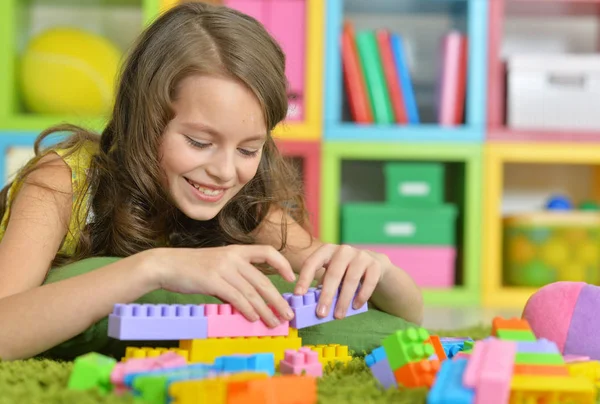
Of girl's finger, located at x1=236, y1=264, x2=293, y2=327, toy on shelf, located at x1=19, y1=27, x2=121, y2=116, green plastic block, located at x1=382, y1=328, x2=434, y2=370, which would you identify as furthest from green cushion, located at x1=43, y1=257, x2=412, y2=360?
toy on shelf, located at x1=19, y1=27, x2=121, y2=116

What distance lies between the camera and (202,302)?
0.93 meters

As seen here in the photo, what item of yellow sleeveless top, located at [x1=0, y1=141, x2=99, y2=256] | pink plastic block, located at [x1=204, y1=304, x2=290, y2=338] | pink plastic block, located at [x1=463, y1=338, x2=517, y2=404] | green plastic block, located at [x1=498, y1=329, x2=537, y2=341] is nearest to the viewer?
pink plastic block, located at [x1=463, y1=338, x2=517, y2=404]

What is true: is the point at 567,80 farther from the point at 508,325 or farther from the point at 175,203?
the point at 508,325

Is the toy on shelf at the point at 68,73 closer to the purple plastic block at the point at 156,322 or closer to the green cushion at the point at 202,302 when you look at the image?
the green cushion at the point at 202,302

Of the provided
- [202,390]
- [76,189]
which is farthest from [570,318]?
[76,189]

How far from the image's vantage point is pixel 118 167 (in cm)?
110

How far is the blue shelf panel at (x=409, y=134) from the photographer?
89.8 inches

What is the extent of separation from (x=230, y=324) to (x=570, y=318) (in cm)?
36

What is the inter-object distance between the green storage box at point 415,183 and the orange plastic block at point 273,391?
68.2 inches

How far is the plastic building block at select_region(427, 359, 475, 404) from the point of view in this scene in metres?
0.56

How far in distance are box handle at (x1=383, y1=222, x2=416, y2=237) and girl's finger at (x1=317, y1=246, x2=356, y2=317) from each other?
56.8 inches

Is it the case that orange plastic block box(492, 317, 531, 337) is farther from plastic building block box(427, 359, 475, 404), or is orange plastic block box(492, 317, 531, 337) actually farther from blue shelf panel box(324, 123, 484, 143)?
blue shelf panel box(324, 123, 484, 143)

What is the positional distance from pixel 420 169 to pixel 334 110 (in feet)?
0.97

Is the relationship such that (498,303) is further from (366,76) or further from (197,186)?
(197,186)
